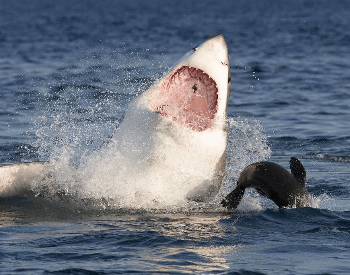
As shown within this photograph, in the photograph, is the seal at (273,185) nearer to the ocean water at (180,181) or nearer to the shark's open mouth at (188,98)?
the ocean water at (180,181)

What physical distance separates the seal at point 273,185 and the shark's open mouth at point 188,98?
0.90 metres

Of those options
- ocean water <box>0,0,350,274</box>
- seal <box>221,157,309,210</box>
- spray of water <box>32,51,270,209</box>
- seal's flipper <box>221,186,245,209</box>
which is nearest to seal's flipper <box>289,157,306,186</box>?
seal <box>221,157,309,210</box>

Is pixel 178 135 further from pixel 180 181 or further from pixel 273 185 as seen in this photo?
pixel 273 185

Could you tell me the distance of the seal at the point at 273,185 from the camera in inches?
306

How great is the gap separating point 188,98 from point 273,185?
1424 mm

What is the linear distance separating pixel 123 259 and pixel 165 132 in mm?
1607

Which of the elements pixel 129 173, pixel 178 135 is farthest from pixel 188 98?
pixel 129 173

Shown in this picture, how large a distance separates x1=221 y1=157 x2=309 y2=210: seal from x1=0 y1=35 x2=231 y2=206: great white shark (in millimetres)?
239

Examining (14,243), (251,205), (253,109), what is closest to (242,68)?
(253,109)

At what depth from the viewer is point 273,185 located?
779cm

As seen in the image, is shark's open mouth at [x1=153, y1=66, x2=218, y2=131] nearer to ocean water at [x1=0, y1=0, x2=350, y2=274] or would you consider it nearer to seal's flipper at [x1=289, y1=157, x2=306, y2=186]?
ocean water at [x1=0, y1=0, x2=350, y2=274]

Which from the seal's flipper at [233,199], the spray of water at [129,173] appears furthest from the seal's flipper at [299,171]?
the spray of water at [129,173]

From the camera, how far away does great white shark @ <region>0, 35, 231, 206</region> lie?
7.12 meters

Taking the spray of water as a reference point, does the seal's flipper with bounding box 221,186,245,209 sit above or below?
below
